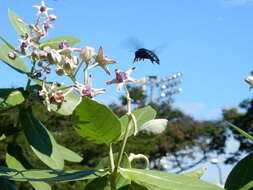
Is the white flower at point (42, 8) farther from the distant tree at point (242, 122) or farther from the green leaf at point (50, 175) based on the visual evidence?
the distant tree at point (242, 122)

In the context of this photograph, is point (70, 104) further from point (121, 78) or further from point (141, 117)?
point (121, 78)

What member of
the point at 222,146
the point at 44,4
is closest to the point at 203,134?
the point at 222,146

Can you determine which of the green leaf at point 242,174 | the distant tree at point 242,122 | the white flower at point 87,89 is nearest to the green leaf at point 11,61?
the white flower at point 87,89

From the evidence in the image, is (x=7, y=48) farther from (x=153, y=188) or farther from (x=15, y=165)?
(x=153, y=188)

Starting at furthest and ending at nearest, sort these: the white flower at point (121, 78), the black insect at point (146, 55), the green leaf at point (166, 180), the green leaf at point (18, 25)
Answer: the green leaf at point (18, 25) → the black insect at point (146, 55) → the white flower at point (121, 78) → the green leaf at point (166, 180)

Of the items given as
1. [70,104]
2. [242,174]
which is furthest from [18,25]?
[242,174]

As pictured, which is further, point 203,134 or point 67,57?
point 203,134
